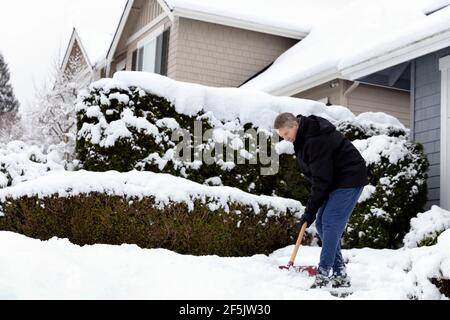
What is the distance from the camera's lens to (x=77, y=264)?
4.36m

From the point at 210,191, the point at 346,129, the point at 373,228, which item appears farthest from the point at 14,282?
the point at 346,129

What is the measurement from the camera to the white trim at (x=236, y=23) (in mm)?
14203

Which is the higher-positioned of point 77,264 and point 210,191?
point 210,191

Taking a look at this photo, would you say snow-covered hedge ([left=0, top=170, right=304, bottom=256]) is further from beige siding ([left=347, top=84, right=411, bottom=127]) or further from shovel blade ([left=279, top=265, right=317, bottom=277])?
beige siding ([left=347, top=84, right=411, bottom=127])

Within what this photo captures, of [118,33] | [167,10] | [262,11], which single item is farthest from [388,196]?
[118,33]

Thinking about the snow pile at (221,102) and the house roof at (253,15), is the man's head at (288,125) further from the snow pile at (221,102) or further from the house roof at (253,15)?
the house roof at (253,15)

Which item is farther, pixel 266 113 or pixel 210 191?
pixel 266 113

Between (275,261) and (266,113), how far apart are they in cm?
285

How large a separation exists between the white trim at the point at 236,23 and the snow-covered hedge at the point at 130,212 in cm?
865

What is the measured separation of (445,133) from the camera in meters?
8.03

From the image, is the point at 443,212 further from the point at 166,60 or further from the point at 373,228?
the point at 166,60

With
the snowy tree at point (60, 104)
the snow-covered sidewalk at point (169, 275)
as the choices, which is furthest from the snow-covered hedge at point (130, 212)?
the snowy tree at point (60, 104)
